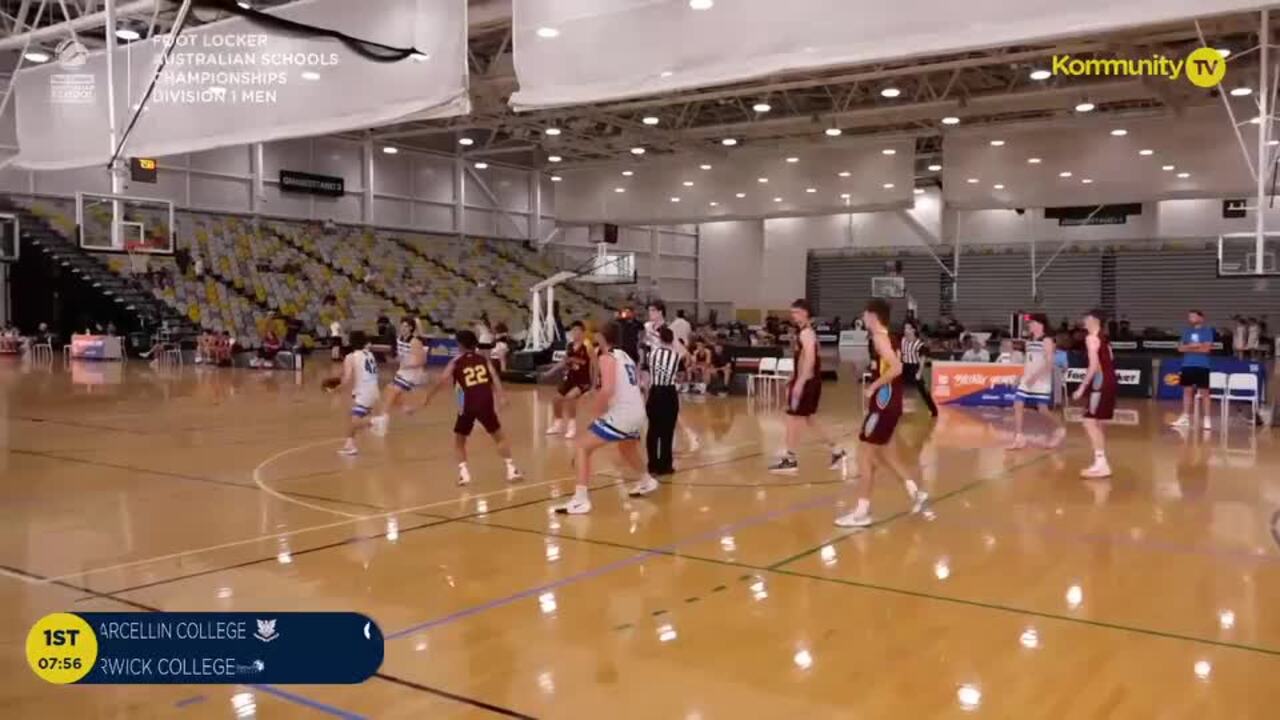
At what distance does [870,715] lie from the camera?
12.9ft

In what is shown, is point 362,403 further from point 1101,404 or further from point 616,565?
point 1101,404

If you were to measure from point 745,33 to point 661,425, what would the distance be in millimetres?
3854

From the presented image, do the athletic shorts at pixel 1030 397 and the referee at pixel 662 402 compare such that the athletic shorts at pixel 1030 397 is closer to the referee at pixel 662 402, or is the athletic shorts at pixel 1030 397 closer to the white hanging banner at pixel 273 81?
the referee at pixel 662 402

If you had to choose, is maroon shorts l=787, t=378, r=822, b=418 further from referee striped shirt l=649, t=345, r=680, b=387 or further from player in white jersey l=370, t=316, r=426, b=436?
player in white jersey l=370, t=316, r=426, b=436

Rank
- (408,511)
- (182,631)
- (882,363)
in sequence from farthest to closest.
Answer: (408,511)
(882,363)
(182,631)

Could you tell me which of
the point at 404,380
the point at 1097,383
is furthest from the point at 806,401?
the point at 404,380

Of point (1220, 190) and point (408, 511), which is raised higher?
point (1220, 190)

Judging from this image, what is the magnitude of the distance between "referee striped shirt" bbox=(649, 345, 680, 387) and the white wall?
2730cm

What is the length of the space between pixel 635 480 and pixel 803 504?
1847 mm

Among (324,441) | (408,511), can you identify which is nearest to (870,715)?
(408,511)

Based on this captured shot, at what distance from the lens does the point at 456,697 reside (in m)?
4.09

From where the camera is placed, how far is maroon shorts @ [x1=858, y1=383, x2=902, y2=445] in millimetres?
7406

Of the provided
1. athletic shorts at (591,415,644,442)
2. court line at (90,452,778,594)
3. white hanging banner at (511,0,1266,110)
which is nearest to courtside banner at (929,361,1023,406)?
court line at (90,452,778,594)

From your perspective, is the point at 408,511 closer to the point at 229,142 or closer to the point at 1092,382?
the point at 229,142
